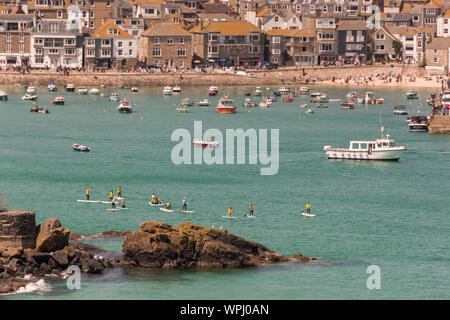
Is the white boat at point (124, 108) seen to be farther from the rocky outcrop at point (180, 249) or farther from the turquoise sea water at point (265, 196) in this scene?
the rocky outcrop at point (180, 249)

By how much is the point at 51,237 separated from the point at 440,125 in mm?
79325

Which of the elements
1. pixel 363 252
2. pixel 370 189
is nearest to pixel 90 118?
pixel 370 189

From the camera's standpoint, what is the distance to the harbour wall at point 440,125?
136125 millimetres

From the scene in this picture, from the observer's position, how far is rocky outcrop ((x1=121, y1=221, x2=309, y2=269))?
6725 cm

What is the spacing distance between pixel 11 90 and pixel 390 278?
134633 millimetres

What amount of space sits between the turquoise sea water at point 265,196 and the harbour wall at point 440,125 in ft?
6.53


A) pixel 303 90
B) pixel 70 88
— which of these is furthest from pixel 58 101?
pixel 303 90

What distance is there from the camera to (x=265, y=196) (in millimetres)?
93750

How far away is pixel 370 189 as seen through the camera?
9838 centimetres

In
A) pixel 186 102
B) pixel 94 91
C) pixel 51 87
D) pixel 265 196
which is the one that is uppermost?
pixel 51 87

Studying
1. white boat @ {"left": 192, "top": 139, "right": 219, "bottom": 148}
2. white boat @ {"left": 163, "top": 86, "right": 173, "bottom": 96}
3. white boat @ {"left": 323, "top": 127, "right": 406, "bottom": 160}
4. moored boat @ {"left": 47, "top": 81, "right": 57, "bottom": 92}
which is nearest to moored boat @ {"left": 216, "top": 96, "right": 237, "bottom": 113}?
white boat @ {"left": 163, "top": 86, "right": 173, "bottom": 96}

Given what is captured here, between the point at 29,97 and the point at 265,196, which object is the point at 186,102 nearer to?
the point at 29,97

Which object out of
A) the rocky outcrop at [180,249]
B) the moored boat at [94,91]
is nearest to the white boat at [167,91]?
the moored boat at [94,91]

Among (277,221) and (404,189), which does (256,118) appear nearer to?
(404,189)
